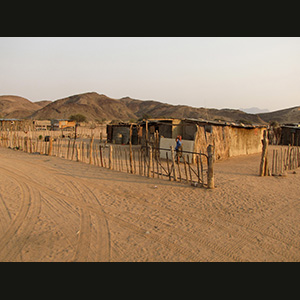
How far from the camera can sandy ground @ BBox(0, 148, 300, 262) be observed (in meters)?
3.87

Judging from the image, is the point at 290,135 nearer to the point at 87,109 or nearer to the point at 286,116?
the point at 286,116

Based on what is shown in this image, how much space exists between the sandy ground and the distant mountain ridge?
38530 mm

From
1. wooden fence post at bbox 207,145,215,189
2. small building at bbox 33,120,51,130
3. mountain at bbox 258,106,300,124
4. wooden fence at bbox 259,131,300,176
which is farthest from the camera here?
mountain at bbox 258,106,300,124

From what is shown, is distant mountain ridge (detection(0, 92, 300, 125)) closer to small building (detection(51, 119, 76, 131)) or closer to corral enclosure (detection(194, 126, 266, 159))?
small building (detection(51, 119, 76, 131))

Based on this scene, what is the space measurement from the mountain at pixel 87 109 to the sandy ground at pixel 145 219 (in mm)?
57500

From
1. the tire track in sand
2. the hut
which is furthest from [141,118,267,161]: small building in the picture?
the tire track in sand

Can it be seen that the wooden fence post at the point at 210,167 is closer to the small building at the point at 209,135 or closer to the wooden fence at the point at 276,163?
the wooden fence at the point at 276,163

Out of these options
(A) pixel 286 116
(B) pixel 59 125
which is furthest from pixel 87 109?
(A) pixel 286 116

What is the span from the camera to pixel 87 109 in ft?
233

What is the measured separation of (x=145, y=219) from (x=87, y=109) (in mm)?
69380

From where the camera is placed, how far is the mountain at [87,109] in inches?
2602

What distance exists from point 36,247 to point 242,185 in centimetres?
606

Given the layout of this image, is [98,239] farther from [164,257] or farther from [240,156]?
[240,156]
